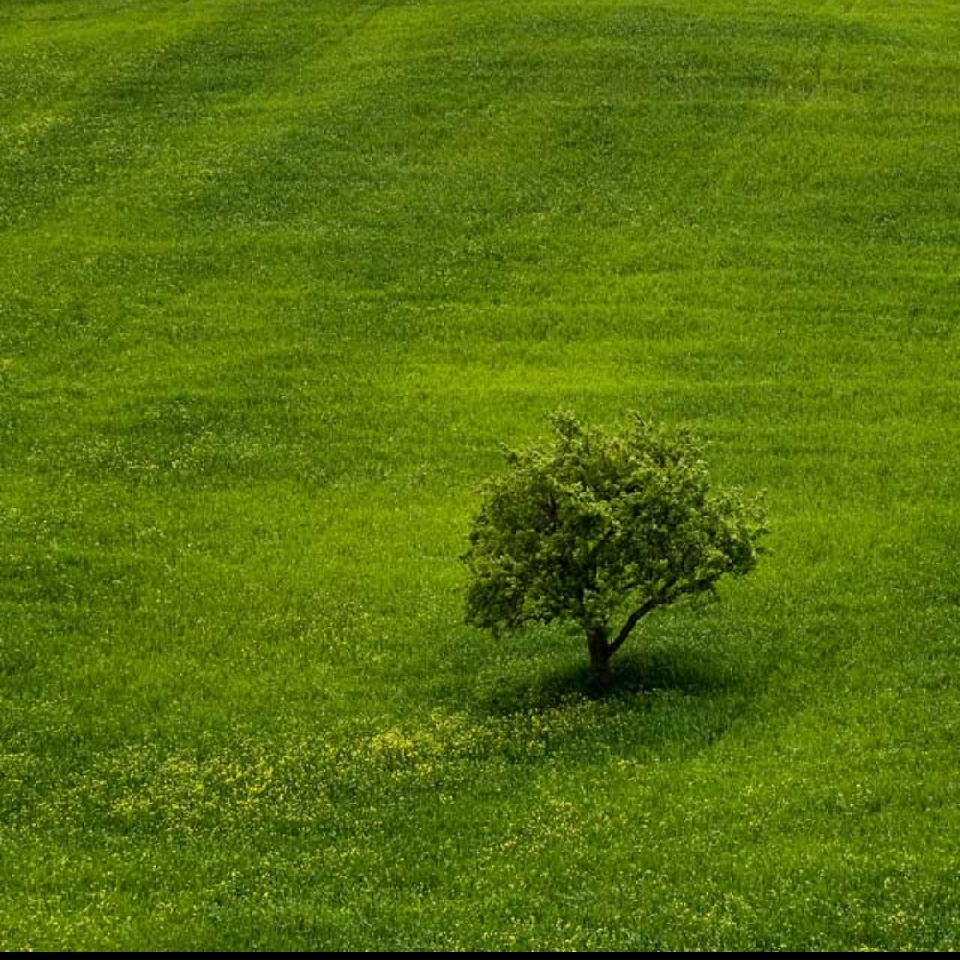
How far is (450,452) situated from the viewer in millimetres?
34625

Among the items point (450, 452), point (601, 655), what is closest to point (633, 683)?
point (601, 655)

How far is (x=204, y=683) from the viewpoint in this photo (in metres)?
25.0

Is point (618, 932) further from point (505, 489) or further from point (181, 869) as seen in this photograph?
Answer: point (505, 489)

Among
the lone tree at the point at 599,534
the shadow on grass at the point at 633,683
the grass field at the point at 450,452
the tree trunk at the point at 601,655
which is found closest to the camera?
the grass field at the point at 450,452

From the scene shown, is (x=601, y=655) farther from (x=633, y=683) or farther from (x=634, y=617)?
(x=634, y=617)

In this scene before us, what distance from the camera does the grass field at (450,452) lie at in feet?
60.2

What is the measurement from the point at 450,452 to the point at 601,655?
1148 cm

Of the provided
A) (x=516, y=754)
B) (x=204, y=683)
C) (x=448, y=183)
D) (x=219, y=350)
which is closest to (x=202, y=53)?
(x=448, y=183)

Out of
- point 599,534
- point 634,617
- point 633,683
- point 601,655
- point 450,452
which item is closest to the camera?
point 599,534

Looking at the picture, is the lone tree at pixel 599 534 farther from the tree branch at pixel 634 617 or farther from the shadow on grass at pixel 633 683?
the shadow on grass at pixel 633 683

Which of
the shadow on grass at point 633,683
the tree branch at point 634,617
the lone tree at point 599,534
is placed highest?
the lone tree at point 599,534

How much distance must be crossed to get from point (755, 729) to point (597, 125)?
116 ft

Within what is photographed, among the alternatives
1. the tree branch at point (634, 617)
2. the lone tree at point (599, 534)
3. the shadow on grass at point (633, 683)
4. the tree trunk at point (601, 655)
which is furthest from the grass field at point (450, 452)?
the lone tree at point (599, 534)

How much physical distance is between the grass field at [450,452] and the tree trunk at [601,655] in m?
0.56
